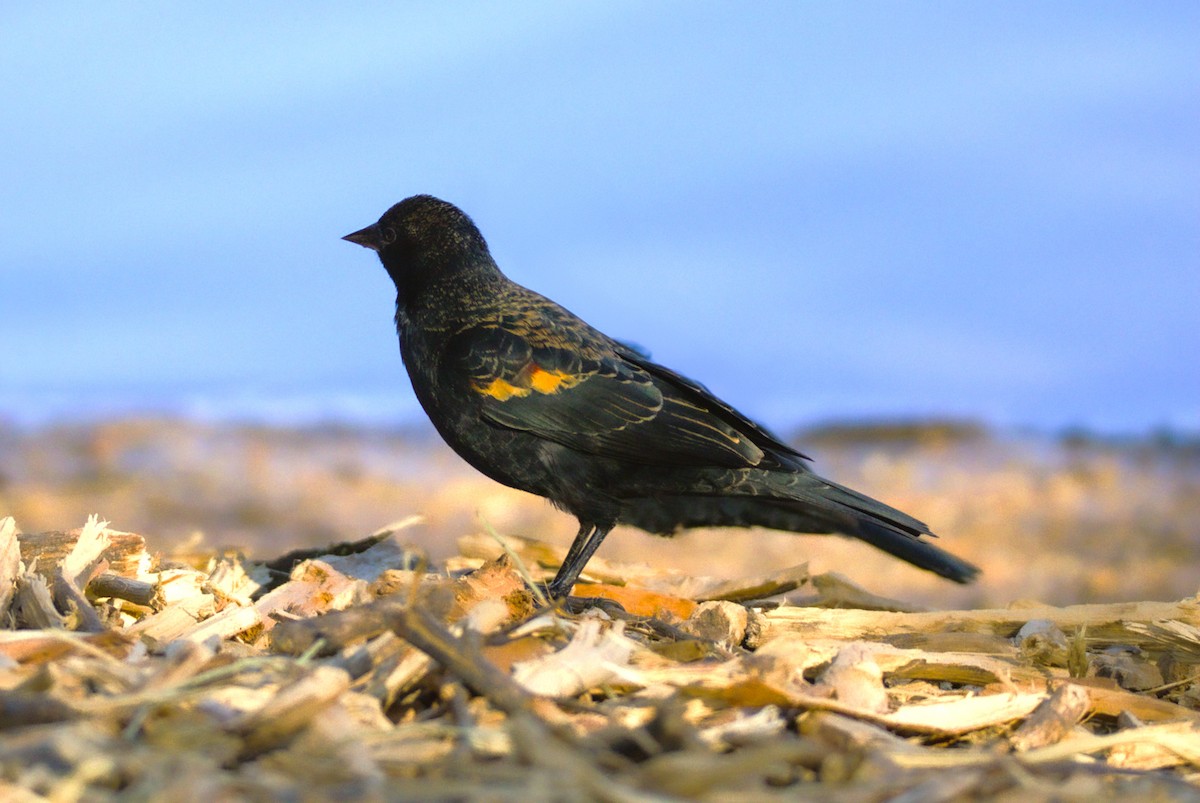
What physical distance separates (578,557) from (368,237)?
1927 mm

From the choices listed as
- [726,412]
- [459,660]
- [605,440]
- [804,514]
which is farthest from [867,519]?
[459,660]

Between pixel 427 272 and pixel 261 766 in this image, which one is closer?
pixel 261 766

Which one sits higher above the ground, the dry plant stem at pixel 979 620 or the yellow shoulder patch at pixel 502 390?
the yellow shoulder patch at pixel 502 390

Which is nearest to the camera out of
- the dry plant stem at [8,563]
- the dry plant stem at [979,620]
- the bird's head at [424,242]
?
the dry plant stem at [8,563]

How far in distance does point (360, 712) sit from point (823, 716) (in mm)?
1146

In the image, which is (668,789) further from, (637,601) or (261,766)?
(637,601)

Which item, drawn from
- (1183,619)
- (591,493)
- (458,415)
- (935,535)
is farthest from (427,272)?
(1183,619)

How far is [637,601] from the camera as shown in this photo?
4.68 m

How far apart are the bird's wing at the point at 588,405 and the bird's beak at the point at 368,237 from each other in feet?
2.84

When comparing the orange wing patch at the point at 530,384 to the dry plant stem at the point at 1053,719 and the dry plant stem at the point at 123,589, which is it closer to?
the dry plant stem at the point at 123,589

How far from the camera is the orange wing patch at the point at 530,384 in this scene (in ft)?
16.0

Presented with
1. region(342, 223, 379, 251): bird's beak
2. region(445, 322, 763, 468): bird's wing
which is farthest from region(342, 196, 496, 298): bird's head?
region(445, 322, 763, 468): bird's wing

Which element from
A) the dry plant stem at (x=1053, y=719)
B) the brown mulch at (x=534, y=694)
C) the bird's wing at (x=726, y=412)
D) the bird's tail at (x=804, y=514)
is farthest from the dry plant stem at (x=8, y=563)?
the dry plant stem at (x=1053, y=719)

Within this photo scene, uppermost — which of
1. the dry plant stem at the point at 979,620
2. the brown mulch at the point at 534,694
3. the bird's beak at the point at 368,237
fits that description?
the bird's beak at the point at 368,237
